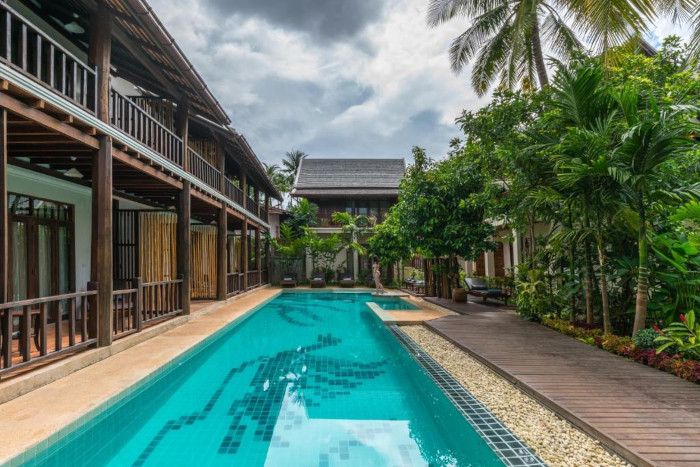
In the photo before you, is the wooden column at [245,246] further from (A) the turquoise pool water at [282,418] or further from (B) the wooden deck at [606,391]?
(B) the wooden deck at [606,391]

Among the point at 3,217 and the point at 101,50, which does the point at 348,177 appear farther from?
A: the point at 3,217

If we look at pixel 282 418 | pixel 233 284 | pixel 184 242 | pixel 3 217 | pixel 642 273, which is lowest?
pixel 282 418

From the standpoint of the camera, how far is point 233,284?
1424 cm

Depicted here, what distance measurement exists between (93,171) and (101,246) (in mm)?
1161

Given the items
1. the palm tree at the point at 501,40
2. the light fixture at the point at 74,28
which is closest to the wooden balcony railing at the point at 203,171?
the light fixture at the point at 74,28

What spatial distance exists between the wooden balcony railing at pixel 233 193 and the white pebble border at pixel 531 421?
Answer: 10.1 metres

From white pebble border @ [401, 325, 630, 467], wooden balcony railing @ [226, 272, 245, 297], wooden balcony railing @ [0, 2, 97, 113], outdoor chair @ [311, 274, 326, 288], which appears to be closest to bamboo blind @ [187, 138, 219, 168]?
wooden balcony railing @ [226, 272, 245, 297]

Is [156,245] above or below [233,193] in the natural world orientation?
below

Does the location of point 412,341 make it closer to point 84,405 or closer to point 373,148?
point 84,405

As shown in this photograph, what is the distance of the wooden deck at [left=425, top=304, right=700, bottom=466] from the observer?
2.94 metres

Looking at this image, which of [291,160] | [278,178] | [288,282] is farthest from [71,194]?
[291,160]

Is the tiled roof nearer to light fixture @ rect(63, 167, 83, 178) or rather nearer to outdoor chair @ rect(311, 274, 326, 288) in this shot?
outdoor chair @ rect(311, 274, 326, 288)

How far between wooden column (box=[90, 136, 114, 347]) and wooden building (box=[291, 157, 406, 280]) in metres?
16.4

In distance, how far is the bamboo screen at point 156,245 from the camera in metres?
9.23
